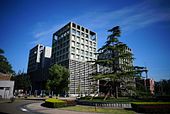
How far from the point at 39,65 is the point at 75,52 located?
4842cm

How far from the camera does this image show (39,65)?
384ft

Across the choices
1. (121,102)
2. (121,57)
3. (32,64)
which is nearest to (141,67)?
(121,57)

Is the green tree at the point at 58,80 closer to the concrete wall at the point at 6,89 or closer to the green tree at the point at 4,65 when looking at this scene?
the concrete wall at the point at 6,89

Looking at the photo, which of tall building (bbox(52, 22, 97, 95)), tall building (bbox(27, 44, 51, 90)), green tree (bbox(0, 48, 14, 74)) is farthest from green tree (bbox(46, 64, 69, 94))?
tall building (bbox(27, 44, 51, 90))

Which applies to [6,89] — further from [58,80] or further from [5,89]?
[58,80]

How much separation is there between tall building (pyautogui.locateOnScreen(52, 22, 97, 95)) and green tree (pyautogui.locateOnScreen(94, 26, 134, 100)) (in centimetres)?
4262

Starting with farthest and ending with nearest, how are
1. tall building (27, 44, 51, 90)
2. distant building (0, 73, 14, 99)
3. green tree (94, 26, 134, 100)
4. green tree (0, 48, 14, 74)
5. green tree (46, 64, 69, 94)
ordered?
tall building (27, 44, 51, 90) < green tree (0, 48, 14, 74) < distant building (0, 73, 14, 99) < green tree (46, 64, 69, 94) < green tree (94, 26, 134, 100)

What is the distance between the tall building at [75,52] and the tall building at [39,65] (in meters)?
18.4

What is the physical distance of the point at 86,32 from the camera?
9062 centimetres

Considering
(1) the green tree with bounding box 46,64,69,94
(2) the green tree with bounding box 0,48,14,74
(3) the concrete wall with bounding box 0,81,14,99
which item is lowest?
(3) the concrete wall with bounding box 0,81,14,99

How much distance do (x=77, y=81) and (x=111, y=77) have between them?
170ft

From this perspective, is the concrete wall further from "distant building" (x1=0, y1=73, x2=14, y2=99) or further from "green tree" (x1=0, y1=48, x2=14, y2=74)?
"green tree" (x1=0, y1=48, x2=14, y2=74)

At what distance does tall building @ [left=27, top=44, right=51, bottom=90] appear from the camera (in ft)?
336

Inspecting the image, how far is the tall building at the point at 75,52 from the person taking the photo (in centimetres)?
7650
